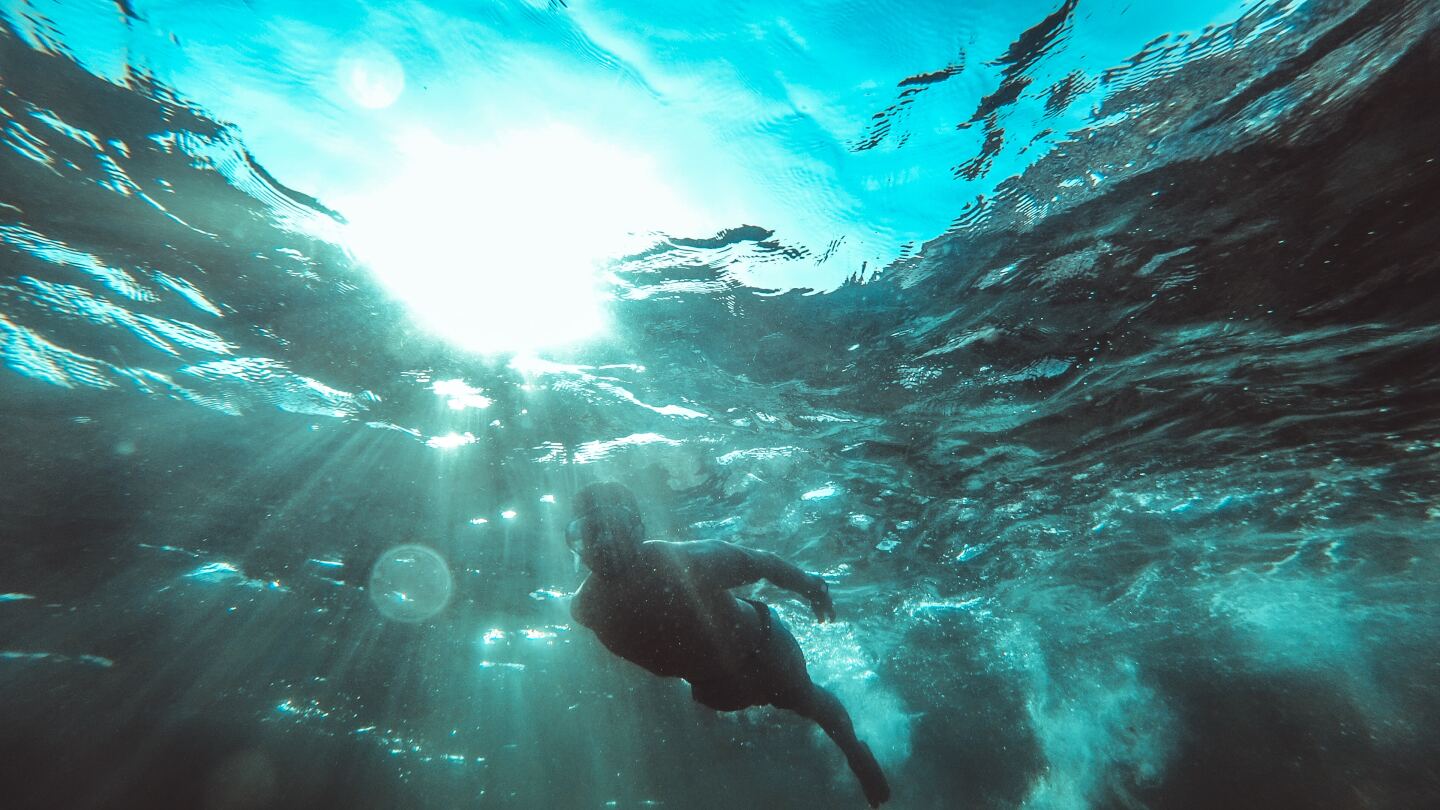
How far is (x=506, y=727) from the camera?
104ft

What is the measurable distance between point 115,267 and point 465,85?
528cm

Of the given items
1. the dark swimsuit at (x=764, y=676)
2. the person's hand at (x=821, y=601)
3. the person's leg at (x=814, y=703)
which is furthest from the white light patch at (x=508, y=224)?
the person's leg at (x=814, y=703)

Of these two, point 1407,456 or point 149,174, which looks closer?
point 149,174

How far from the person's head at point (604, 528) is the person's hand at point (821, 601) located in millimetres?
2044

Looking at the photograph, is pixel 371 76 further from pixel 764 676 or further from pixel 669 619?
pixel 764 676

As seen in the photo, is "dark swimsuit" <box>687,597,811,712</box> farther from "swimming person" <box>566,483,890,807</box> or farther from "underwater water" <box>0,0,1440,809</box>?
"underwater water" <box>0,0,1440,809</box>

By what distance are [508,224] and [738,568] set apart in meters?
4.49

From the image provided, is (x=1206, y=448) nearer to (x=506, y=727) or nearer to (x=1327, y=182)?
(x=1327, y=182)

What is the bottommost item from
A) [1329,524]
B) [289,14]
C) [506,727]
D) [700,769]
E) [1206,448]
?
[700,769]

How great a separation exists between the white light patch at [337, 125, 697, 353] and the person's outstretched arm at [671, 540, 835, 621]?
11.6 ft

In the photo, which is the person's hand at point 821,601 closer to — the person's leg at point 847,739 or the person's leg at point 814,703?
the person's leg at point 814,703

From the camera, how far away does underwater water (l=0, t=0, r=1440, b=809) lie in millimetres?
4680

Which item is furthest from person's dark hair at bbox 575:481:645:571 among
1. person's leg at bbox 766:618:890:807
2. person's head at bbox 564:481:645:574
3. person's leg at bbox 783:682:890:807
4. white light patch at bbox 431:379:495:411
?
white light patch at bbox 431:379:495:411

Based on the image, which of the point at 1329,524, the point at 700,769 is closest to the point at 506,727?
the point at 700,769
